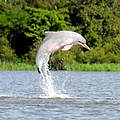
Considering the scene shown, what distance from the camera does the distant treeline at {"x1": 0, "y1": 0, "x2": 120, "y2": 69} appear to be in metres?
61.1

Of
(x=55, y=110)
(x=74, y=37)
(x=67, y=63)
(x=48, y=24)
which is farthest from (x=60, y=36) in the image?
(x=48, y=24)

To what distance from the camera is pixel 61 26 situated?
63.9 metres

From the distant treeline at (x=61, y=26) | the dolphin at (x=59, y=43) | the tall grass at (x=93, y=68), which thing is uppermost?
the distant treeline at (x=61, y=26)

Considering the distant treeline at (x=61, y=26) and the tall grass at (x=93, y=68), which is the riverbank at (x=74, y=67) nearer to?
the tall grass at (x=93, y=68)

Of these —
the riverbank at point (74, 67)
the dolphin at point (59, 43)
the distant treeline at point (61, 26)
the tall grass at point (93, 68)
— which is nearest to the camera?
the dolphin at point (59, 43)

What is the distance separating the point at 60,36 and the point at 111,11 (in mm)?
50393

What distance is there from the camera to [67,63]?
56.5 metres

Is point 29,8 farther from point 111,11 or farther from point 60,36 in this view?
point 60,36

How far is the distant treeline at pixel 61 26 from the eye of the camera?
61.1m

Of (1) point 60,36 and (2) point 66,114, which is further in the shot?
(1) point 60,36

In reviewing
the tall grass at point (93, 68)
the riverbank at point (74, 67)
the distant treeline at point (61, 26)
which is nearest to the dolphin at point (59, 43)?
the riverbank at point (74, 67)

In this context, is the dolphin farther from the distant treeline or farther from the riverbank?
the distant treeline

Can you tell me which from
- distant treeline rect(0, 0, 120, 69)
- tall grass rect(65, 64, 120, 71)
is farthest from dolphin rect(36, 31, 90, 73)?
distant treeline rect(0, 0, 120, 69)

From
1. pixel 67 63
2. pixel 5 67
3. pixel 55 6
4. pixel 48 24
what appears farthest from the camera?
pixel 55 6
